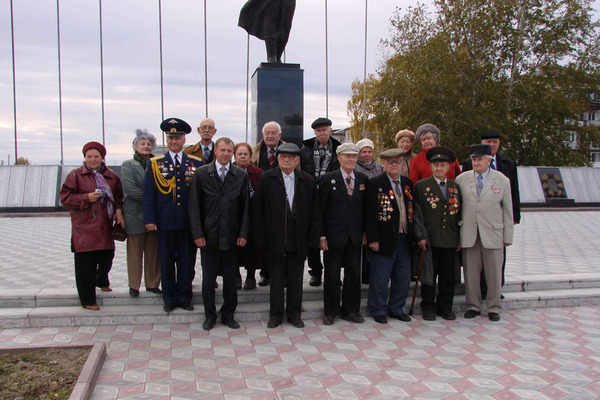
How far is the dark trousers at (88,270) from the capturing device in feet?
14.2

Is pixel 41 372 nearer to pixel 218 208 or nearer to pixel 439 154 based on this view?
pixel 218 208

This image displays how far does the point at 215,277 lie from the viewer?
4270 millimetres

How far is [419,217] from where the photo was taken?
458 centimetres

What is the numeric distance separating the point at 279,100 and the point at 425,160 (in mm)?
2542

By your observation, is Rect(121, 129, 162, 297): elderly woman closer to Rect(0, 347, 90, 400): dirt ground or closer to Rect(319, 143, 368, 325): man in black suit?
Rect(0, 347, 90, 400): dirt ground

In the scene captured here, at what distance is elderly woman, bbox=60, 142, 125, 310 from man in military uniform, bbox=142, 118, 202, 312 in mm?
427

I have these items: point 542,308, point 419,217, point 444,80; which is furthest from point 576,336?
point 444,80

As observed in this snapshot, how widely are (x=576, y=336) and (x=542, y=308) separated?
951 millimetres

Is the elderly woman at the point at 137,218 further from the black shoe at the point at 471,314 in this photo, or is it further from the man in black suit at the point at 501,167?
the man in black suit at the point at 501,167

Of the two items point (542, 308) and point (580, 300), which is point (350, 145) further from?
point (580, 300)

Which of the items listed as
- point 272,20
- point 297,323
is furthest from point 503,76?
point 297,323

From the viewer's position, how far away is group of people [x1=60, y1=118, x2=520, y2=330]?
14.0 ft

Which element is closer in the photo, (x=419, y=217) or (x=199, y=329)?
(x=199, y=329)

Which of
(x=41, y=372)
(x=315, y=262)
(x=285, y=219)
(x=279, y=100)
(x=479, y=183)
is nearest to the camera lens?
(x=41, y=372)
